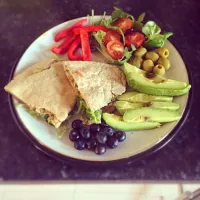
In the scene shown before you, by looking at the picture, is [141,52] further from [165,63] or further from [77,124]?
[77,124]

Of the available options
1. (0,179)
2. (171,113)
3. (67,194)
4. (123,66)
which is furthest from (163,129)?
(0,179)

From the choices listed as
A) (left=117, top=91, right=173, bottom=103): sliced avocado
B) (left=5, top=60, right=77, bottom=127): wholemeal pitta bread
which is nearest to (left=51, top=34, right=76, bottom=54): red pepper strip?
(left=5, top=60, right=77, bottom=127): wholemeal pitta bread

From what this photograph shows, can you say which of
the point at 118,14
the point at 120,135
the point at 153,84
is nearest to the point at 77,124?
the point at 120,135

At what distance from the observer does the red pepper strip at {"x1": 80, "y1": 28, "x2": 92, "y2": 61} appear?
139 centimetres

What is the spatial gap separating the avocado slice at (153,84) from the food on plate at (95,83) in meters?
0.04

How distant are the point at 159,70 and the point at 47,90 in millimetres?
408

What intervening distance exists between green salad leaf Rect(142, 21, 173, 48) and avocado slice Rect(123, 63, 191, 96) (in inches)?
6.5

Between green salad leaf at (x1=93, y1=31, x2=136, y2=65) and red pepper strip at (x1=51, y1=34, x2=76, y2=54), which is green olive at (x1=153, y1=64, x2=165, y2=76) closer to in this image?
green salad leaf at (x1=93, y1=31, x2=136, y2=65)

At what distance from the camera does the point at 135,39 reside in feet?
4.56

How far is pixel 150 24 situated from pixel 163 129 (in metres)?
0.45

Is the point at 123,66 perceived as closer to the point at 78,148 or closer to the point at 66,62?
the point at 66,62

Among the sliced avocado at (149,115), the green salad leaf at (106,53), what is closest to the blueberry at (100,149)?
the sliced avocado at (149,115)

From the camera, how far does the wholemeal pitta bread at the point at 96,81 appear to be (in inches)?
47.7

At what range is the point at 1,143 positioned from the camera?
1231mm
